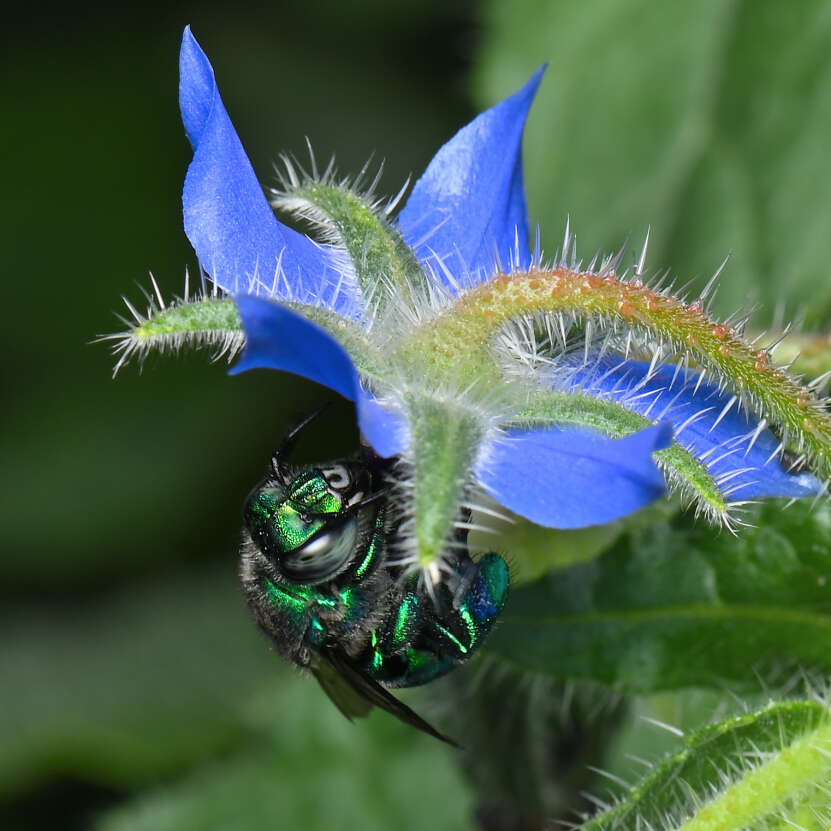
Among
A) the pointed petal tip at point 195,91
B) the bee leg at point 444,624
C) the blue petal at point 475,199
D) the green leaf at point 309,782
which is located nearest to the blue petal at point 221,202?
the pointed petal tip at point 195,91

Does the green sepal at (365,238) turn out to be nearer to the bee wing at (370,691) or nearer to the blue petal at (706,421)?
the blue petal at (706,421)

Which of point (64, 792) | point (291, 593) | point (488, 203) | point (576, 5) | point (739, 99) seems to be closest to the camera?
point (291, 593)

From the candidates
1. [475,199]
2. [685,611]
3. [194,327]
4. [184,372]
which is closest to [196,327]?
[194,327]

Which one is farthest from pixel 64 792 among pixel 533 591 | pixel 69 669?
pixel 533 591

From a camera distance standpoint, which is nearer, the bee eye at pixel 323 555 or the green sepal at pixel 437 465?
the green sepal at pixel 437 465

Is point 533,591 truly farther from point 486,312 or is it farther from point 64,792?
point 64,792

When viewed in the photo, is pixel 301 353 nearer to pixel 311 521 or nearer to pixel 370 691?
pixel 311 521
